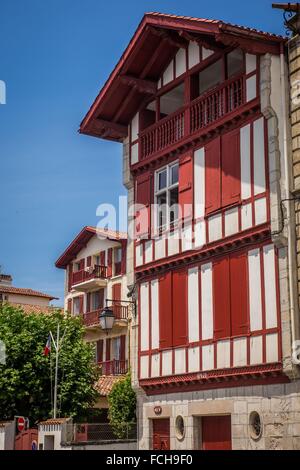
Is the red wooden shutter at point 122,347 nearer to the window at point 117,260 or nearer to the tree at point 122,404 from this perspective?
the window at point 117,260

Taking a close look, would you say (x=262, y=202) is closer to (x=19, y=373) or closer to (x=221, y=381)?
(x=221, y=381)

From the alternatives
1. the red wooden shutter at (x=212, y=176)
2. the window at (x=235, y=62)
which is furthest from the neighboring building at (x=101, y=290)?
the window at (x=235, y=62)

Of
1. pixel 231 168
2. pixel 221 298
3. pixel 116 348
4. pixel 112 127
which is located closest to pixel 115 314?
pixel 116 348

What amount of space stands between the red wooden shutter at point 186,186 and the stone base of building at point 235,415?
4701 millimetres

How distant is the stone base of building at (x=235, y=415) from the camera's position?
58.9 feet

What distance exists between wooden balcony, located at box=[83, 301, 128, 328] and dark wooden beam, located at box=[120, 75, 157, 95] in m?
18.7

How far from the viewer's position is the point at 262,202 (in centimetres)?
1920

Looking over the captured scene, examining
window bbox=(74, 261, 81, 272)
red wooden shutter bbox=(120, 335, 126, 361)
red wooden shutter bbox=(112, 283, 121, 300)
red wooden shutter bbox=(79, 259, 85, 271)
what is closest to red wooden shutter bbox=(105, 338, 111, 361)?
red wooden shutter bbox=(120, 335, 126, 361)

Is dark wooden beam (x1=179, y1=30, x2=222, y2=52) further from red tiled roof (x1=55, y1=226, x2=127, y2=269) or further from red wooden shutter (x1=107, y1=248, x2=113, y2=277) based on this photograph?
red wooden shutter (x1=107, y1=248, x2=113, y2=277)

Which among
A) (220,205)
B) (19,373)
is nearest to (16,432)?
(19,373)

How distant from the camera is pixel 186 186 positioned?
71.9 feet

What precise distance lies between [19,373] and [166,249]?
41.8 ft

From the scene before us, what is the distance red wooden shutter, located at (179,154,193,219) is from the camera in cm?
2172

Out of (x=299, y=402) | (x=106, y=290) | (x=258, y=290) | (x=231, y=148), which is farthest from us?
(x=106, y=290)
